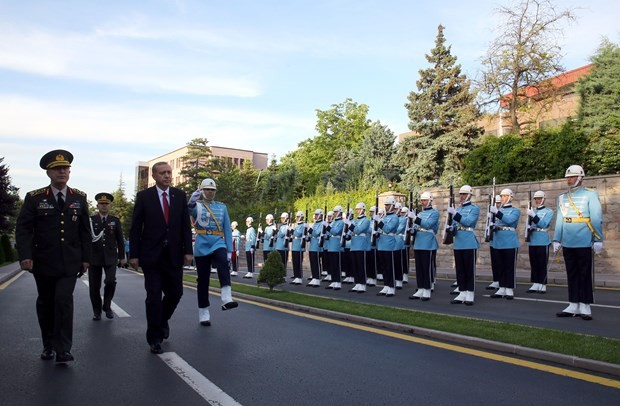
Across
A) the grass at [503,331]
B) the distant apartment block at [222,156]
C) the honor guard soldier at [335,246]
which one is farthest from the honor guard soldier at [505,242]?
the distant apartment block at [222,156]

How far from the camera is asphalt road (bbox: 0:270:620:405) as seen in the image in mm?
4652

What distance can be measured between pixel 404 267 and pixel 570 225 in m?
7.50

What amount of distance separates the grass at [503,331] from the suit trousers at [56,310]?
14.4ft

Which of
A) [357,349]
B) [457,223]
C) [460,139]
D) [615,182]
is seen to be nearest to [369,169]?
[460,139]

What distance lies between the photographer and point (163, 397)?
15.3 feet

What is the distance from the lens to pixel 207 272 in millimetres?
8750

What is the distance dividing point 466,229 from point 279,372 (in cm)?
696

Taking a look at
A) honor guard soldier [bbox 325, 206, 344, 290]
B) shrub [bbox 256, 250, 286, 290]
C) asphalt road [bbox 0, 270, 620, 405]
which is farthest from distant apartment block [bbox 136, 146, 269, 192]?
asphalt road [bbox 0, 270, 620, 405]

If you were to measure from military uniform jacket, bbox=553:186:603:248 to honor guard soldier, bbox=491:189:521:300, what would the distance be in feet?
9.06

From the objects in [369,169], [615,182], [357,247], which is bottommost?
[357,247]

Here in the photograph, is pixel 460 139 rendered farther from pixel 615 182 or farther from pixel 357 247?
pixel 357 247

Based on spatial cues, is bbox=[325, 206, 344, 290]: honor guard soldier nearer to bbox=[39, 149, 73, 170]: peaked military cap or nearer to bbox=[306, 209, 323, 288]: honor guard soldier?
bbox=[306, 209, 323, 288]: honor guard soldier

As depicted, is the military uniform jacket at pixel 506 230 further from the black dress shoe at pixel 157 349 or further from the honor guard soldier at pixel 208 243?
the black dress shoe at pixel 157 349

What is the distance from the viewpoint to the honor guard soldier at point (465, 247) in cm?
1095
